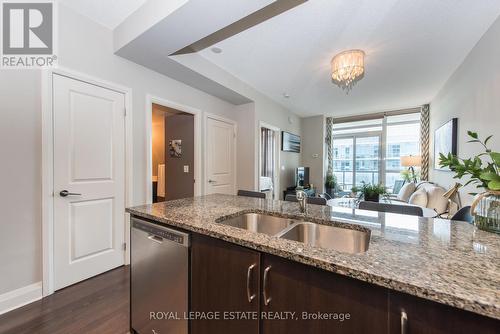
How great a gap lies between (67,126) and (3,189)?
2.27 feet

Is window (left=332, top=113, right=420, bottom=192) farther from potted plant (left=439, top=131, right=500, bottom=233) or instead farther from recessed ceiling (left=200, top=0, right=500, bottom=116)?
potted plant (left=439, top=131, right=500, bottom=233)

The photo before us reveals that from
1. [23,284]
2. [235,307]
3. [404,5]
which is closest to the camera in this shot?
[235,307]

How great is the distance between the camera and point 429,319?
614 millimetres

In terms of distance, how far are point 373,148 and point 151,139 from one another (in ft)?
18.3

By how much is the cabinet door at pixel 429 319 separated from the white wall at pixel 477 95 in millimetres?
2365

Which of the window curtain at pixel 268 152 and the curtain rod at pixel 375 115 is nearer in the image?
the window curtain at pixel 268 152

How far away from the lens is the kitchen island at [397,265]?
0.58m

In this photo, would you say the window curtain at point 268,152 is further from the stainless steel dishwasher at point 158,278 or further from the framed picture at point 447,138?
the stainless steel dishwasher at point 158,278

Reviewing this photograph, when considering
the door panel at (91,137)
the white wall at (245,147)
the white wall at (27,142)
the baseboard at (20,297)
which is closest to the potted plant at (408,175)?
the white wall at (245,147)

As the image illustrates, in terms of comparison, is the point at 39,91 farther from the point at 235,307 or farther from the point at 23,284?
the point at 235,307

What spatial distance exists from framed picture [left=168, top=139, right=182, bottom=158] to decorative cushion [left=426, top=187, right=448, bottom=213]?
410 cm

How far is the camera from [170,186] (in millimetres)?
3775

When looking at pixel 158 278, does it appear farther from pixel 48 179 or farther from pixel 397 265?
pixel 48 179

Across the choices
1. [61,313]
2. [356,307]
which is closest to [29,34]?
[61,313]
